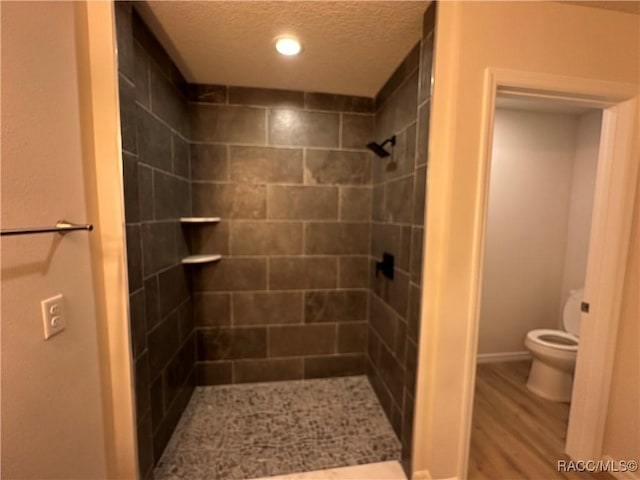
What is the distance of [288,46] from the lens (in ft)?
4.84

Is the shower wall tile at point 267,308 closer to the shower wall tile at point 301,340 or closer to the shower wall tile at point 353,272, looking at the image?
the shower wall tile at point 301,340

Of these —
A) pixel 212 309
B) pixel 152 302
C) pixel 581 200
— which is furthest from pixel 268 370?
pixel 581 200

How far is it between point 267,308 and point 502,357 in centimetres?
233

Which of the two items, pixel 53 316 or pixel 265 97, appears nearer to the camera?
pixel 53 316

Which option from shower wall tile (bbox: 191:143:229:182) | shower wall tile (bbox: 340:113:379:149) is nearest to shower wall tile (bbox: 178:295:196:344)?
shower wall tile (bbox: 191:143:229:182)

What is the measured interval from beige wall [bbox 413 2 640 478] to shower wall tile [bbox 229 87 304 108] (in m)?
1.17

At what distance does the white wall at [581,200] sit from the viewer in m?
2.34

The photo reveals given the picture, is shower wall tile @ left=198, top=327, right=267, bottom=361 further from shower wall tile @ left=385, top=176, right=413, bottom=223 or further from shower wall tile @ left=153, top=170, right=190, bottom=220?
shower wall tile @ left=385, top=176, right=413, bottom=223

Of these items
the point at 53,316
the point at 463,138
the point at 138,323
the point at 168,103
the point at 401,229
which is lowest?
the point at 138,323

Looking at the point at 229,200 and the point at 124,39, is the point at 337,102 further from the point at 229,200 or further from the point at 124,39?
the point at 124,39

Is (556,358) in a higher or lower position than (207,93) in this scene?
lower

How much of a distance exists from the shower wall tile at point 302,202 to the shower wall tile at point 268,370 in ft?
3.95

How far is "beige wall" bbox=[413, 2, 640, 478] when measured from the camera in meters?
1.15

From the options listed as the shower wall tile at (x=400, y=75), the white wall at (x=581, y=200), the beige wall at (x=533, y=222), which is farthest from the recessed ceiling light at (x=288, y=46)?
the white wall at (x=581, y=200)
